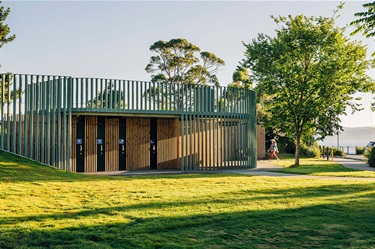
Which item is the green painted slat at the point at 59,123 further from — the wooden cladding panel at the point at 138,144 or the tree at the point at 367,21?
the tree at the point at 367,21

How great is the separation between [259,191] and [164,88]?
1002 cm

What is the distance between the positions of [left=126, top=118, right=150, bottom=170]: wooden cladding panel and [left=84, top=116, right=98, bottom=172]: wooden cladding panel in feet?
5.64

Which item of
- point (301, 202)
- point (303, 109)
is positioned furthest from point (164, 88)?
point (301, 202)

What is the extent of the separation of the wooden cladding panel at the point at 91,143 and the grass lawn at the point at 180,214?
235 inches

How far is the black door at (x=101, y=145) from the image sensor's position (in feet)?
64.6

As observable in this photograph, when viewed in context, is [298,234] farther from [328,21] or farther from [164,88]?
[328,21]

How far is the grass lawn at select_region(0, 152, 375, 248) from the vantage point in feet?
21.6

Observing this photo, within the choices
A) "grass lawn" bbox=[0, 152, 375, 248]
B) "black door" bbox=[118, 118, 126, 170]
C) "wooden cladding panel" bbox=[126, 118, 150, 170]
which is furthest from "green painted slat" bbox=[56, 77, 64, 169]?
"grass lawn" bbox=[0, 152, 375, 248]

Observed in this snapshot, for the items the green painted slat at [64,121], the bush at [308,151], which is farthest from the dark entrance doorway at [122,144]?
the bush at [308,151]

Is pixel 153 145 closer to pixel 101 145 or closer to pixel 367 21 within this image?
pixel 101 145

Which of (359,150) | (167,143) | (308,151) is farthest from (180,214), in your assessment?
(359,150)

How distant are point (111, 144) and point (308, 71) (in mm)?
11394

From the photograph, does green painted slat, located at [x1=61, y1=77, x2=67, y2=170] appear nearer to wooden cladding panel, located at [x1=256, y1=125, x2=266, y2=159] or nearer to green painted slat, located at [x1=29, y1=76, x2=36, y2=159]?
green painted slat, located at [x1=29, y1=76, x2=36, y2=159]

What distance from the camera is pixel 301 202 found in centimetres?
1024
